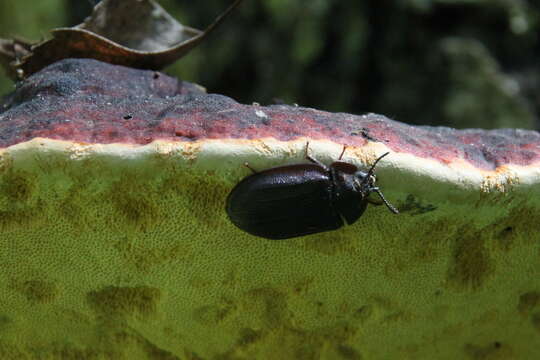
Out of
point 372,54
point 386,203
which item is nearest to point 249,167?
point 386,203

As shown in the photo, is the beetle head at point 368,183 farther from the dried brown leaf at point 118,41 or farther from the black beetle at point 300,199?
the dried brown leaf at point 118,41

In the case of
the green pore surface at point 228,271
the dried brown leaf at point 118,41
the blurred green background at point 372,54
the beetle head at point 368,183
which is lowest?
the blurred green background at point 372,54

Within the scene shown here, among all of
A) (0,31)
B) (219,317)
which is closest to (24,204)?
(219,317)

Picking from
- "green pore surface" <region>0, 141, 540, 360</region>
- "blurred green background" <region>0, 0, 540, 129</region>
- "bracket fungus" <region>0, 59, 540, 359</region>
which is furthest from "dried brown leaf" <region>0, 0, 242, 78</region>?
"blurred green background" <region>0, 0, 540, 129</region>

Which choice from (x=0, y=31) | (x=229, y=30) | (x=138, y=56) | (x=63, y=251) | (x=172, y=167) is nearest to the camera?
(x=172, y=167)

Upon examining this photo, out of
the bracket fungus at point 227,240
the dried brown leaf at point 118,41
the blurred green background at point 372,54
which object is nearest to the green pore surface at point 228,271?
the bracket fungus at point 227,240

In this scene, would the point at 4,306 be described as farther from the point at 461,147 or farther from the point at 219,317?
the point at 461,147

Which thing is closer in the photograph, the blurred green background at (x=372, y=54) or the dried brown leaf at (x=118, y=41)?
the dried brown leaf at (x=118, y=41)
